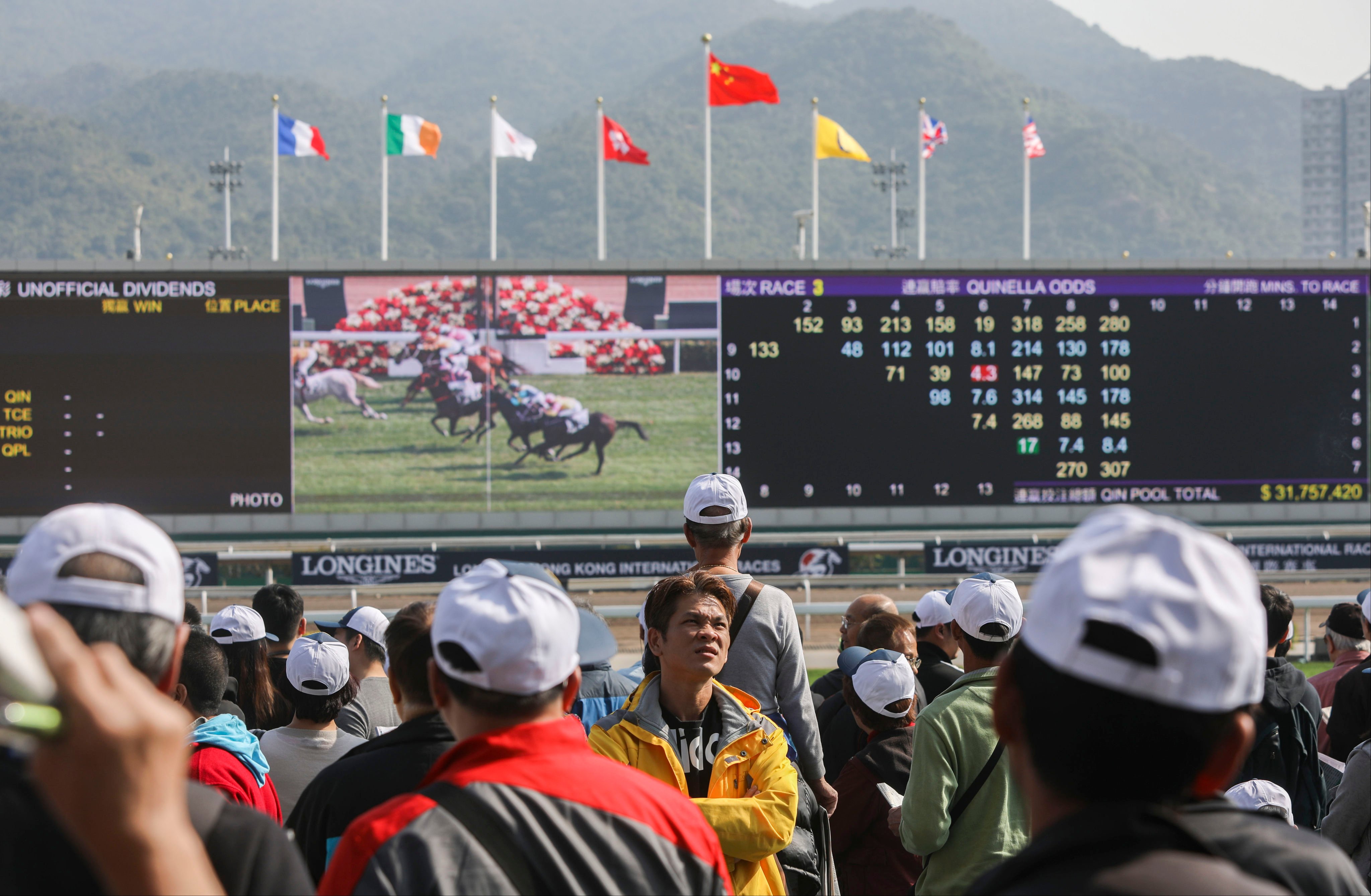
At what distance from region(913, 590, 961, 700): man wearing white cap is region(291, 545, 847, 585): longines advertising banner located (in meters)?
8.40

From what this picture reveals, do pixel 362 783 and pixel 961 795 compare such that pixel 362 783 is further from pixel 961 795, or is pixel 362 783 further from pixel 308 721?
pixel 961 795

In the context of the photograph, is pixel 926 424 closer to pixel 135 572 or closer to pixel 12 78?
pixel 135 572

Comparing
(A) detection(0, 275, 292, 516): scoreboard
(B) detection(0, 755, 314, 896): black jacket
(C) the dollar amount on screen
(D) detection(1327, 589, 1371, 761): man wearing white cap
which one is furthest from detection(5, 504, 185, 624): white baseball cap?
(C) the dollar amount on screen

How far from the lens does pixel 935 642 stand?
17.9 feet

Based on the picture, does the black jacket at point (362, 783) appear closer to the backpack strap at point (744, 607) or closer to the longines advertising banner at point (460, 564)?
the backpack strap at point (744, 607)

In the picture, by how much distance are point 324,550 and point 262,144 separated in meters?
139

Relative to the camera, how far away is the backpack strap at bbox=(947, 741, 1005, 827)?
325cm

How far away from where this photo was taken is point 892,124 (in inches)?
5876

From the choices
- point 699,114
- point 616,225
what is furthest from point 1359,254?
point 699,114

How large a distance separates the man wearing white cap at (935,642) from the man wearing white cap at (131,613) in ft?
11.8

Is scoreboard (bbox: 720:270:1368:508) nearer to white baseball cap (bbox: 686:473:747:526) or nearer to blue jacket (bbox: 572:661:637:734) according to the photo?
blue jacket (bbox: 572:661:637:734)

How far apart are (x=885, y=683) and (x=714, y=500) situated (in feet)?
2.55

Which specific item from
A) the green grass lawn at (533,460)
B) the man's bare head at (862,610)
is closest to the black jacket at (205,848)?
the man's bare head at (862,610)

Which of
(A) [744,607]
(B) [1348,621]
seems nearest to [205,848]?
(A) [744,607]
